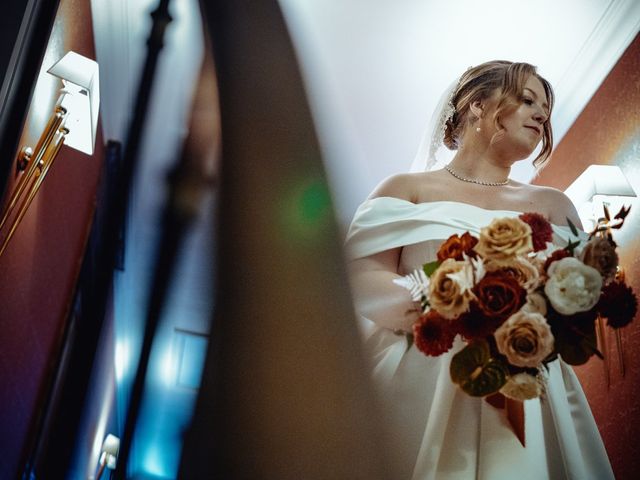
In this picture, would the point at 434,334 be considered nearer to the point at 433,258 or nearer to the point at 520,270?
the point at 520,270

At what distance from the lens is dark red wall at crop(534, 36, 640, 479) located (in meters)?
1.77

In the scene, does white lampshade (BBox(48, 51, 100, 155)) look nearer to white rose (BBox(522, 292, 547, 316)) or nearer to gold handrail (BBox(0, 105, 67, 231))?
gold handrail (BBox(0, 105, 67, 231))

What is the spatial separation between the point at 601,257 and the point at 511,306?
202 millimetres

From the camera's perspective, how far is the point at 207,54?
2553 millimetres

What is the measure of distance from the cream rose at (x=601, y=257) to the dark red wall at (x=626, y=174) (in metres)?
0.85

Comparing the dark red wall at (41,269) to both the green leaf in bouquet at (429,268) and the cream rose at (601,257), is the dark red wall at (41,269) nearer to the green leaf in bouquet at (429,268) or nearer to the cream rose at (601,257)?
the green leaf in bouquet at (429,268)

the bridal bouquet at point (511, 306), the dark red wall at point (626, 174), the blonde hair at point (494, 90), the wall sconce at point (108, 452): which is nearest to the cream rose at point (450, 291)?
the bridal bouquet at point (511, 306)

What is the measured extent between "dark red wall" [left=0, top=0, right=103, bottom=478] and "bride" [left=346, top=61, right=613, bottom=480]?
36.8 inches

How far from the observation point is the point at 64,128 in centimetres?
155

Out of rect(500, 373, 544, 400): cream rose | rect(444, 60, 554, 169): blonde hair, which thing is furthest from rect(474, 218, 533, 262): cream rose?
rect(444, 60, 554, 169): blonde hair

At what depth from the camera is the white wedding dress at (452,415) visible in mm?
1170

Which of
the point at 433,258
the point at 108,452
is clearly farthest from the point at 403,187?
the point at 108,452

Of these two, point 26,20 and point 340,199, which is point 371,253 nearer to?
point 26,20

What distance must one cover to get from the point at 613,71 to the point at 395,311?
171 centimetres
